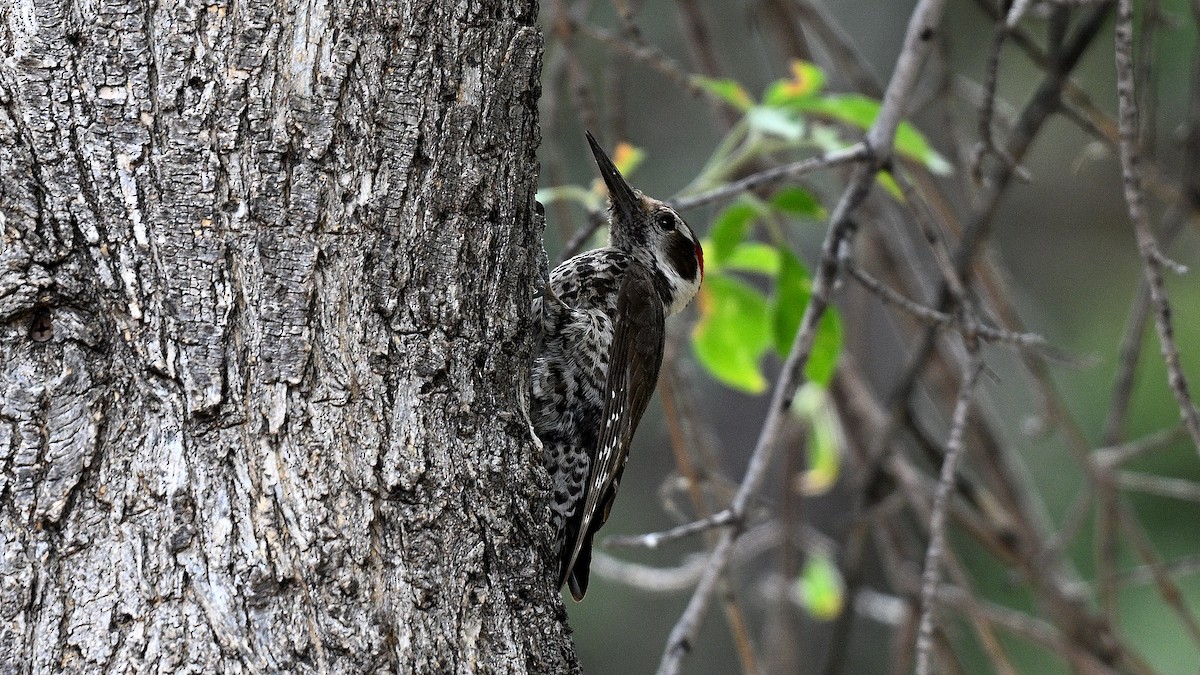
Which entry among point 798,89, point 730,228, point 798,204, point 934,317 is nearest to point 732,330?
point 730,228

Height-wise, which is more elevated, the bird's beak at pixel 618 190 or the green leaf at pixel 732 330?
the bird's beak at pixel 618 190

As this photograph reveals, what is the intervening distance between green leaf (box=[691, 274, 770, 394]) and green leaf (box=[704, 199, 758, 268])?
17 cm

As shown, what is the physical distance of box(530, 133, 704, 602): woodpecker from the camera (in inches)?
100

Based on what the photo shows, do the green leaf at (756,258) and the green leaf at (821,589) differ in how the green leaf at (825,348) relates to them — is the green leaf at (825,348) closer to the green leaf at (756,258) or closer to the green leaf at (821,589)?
the green leaf at (756,258)

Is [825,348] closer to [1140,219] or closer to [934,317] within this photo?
[934,317]

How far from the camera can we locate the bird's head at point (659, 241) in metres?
3.20

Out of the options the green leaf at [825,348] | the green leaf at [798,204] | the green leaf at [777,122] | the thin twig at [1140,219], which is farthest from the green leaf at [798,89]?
the thin twig at [1140,219]

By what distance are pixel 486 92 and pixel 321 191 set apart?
29cm

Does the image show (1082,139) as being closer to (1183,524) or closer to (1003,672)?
(1183,524)

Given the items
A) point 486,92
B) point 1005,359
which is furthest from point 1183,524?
point 486,92

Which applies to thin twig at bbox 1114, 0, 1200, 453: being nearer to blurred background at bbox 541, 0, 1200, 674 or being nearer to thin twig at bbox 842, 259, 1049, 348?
thin twig at bbox 842, 259, 1049, 348

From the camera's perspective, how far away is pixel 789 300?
2727 millimetres

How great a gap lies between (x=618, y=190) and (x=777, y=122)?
582mm

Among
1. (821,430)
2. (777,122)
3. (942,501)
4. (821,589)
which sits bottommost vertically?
(821,589)
